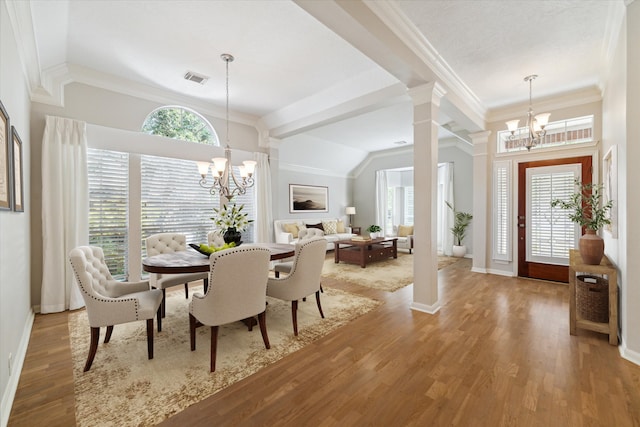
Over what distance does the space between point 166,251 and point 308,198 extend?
495 centimetres

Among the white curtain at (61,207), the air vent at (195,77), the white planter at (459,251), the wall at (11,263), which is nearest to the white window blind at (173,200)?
the white curtain at (61,207)

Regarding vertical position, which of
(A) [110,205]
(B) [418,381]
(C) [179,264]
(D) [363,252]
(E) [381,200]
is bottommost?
(B) [418,381]

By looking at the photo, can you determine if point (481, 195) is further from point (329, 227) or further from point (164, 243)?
point (164, 243)

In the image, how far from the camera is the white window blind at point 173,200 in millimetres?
4242

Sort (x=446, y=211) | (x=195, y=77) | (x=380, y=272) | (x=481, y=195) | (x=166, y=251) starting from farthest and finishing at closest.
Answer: (x=446, y=211) → (x=380, y=272) → (x=481, y=195) → (x=195, y=77) → (x=166, y=251)

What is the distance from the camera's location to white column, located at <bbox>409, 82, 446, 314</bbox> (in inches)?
127

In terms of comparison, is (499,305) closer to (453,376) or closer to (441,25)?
(453,376)

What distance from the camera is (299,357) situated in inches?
90.5

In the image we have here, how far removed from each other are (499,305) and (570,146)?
284 centimetres

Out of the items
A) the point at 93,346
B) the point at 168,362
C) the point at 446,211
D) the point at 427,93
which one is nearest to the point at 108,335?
the point at 93,346

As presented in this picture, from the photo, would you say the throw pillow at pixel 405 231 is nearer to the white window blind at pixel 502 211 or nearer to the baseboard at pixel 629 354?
the white window blind at pixel 502 211

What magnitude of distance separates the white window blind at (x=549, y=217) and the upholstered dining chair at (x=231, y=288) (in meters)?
4.69

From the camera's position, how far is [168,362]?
2.22 meters

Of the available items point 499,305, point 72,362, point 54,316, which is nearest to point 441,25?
point 499,305
